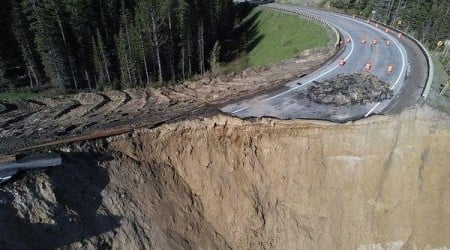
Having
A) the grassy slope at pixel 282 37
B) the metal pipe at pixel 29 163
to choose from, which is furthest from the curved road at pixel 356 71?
the metal pipe at pixel 29 163

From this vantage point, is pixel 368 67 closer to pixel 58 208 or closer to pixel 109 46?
pixel 58 208

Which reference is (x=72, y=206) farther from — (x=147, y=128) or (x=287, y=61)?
(x=287, y=61)

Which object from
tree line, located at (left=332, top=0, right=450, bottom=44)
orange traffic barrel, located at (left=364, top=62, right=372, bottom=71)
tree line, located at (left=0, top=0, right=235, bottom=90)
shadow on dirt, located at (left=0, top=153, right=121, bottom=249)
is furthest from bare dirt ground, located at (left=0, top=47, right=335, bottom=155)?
tree line, located at (left=332, top=0, right=450, bottom=44)

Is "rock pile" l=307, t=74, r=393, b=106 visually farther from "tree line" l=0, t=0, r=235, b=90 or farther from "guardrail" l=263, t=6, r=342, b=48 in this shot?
"tree line" l=0, t=0, r=235, b=90

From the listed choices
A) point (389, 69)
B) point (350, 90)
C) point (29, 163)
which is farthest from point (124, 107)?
point (389, 69)

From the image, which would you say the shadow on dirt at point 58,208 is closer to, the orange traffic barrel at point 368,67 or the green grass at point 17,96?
the green grass at point 17,96
